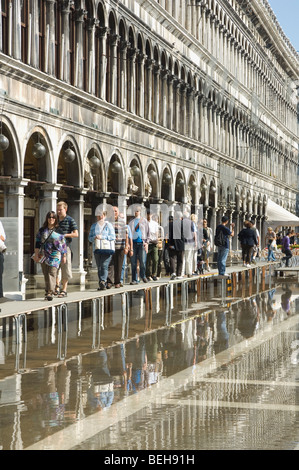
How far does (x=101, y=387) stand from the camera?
9.86m

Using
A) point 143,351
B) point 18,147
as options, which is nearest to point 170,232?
point 18,147

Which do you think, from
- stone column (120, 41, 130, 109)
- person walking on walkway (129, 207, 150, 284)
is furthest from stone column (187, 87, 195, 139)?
person walking on walkway (129, 207, 150, 284)

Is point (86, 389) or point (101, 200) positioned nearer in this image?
point (86, 389)

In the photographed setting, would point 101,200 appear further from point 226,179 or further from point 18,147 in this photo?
point 226,179

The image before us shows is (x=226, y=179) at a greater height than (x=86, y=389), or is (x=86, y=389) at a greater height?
(x=226, y=179)

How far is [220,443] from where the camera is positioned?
23.6ft

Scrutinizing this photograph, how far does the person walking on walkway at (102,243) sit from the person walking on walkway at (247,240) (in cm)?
1215

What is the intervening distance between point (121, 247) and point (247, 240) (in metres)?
11.5

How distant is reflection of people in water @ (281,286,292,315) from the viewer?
19.7m

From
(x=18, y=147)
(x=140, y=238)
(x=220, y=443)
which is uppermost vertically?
(x=18, y=147)

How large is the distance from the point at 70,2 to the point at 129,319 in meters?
14.3

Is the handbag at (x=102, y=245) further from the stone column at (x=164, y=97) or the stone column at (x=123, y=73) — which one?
the stone column at (x=164, y=97)

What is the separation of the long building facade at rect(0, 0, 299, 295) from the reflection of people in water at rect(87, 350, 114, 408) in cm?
587

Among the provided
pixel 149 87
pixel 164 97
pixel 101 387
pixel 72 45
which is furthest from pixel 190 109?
pixel 101 387
